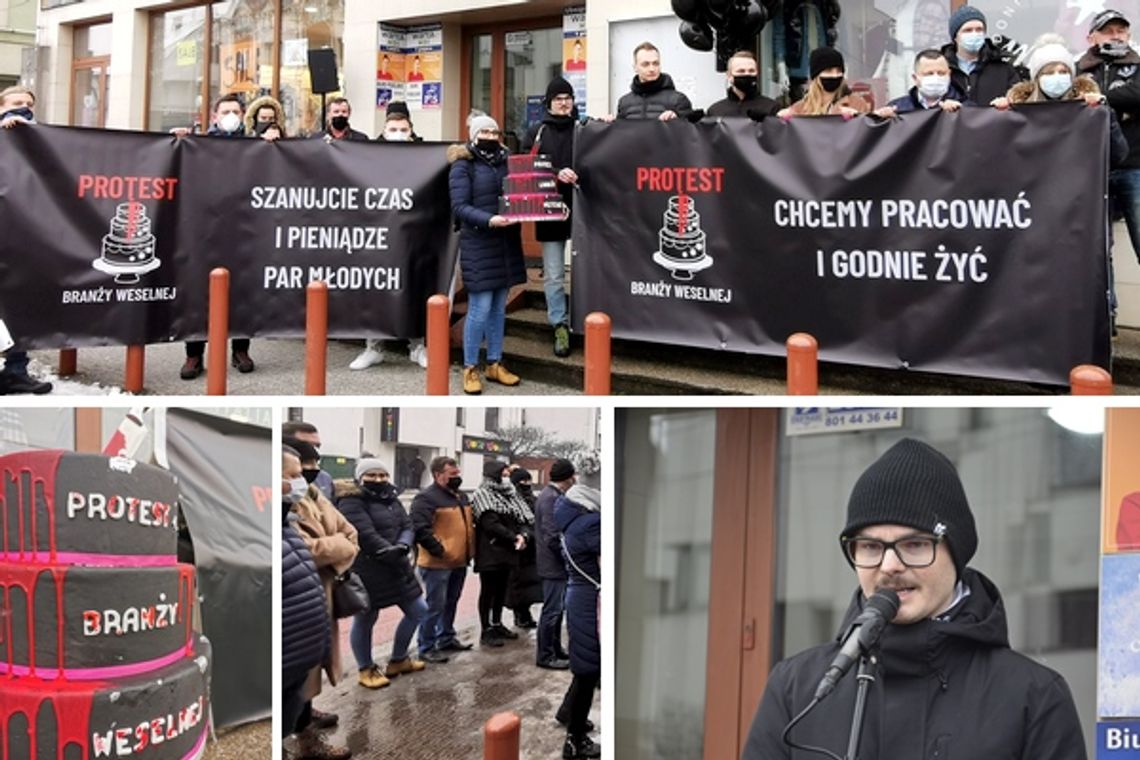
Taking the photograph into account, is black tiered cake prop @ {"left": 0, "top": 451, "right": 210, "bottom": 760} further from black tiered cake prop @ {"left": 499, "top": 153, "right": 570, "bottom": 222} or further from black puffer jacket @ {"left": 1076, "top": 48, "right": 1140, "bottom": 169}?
black puffer jacket @ {"left": 1076, "top": 48, "right": 1140, "bottom": 169}

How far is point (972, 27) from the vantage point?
22.5 ft

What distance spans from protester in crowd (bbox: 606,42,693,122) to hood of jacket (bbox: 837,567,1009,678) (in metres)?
4.83

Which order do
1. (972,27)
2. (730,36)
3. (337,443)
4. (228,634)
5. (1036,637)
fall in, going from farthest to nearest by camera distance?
(730,36) → (972,27) → (228,634) → (337,443) → (1036,637)

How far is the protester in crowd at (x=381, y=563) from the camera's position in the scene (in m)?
3.54

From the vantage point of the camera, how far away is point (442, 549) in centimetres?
361

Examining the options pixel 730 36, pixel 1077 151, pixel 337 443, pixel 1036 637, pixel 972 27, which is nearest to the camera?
pixel 1036 637

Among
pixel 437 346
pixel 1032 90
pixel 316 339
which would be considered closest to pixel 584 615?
pixel 437 346

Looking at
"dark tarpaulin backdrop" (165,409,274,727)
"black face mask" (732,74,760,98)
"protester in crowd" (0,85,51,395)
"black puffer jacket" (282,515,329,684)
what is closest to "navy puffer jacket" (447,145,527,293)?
"black face mask" (732,74,760,98)

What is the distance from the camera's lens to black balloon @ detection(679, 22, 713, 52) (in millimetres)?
8773

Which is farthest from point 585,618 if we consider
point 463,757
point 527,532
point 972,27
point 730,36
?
point 730,36

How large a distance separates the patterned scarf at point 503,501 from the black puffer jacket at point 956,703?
103 cm

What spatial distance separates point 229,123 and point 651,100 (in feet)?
9.59

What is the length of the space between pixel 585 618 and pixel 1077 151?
364 cm

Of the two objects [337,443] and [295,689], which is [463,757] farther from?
[337,443]
